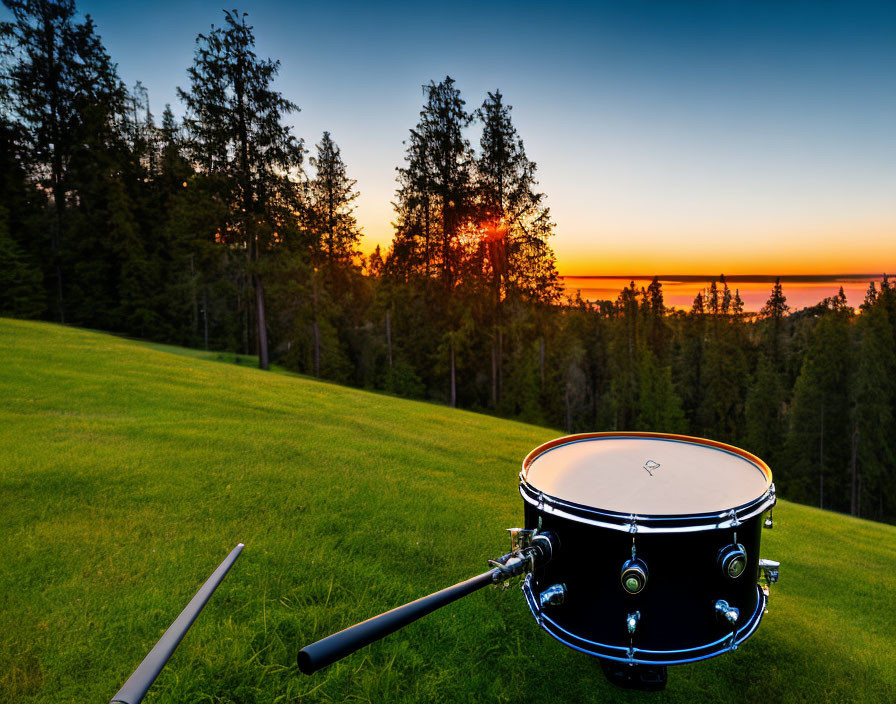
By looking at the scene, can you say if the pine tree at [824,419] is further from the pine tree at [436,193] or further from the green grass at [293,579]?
the green grass at [293,579]

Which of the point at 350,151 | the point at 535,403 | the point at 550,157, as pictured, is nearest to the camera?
the point at 550,157

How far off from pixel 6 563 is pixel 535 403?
3740 centimetres

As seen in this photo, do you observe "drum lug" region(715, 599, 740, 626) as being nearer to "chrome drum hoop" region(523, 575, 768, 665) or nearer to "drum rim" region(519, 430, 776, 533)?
"chrome drum hoop" region(523, 575, 768, 665)

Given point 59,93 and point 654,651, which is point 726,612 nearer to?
point 654,651

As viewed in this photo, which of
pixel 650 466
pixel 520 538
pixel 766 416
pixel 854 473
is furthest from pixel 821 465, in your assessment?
pixel 520 538

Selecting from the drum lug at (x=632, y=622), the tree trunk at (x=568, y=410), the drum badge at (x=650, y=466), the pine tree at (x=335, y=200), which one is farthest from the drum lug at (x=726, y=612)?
the tree trunk at (x=568, y=410)

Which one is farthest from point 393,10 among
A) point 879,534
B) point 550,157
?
point 879,534

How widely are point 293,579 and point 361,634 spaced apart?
204 centimetres

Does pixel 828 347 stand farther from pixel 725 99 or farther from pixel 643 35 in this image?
pixel 643 35

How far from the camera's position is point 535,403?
38.4 meters

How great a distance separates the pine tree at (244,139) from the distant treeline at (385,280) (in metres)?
0.08

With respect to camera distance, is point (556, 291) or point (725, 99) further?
point (556, 291)

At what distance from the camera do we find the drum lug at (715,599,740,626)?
1.84 metres

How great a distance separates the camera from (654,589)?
1824mm
